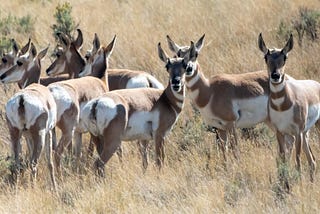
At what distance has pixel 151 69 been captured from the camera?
524 inches

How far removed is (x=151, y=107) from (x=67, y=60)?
112 inches

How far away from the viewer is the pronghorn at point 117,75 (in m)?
10.5

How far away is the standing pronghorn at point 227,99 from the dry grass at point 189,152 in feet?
0.92

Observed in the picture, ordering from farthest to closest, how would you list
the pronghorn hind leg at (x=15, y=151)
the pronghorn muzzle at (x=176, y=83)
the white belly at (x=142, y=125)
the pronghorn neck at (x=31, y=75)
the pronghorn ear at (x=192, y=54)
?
the pronghorn neck at (x=31, y=75)
the pronghorn ear at (x=192, y=54)
the pronghorn muzzle at (x=176, y=83)
the white belly at (x=142, y=125)
the pronghorn hind leg at (x=15, y=151)

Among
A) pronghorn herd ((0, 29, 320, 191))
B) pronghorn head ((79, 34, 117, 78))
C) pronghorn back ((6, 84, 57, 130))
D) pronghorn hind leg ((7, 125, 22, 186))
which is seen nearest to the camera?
pronghorn back ((6, 84, 57, 130))

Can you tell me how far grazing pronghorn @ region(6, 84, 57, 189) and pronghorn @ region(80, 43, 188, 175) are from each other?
0.43 metres

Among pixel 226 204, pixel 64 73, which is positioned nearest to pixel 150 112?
pixel 226 204

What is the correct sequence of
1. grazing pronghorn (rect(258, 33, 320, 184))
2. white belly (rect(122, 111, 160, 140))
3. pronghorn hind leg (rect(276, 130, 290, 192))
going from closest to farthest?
1. pronghorn hind leg (rect(276, 130, 290, 192))
2. grazing pronghorn (rect(258, 33, 320, 184))
3. white belly (rect(122, 111, 160, 140))

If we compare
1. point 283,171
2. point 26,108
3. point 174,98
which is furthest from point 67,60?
point 283,171

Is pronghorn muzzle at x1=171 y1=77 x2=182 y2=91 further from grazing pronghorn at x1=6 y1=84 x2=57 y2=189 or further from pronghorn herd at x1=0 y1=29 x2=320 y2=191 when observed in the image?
A: grazing pronghorn at x1=6 y1=84 x2=57 y2=189

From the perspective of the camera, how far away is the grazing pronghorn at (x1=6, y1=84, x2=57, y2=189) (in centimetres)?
795

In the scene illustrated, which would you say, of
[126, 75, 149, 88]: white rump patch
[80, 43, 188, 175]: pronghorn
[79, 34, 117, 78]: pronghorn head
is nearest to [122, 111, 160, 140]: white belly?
[80, 43, 188, 175]: pronghorn

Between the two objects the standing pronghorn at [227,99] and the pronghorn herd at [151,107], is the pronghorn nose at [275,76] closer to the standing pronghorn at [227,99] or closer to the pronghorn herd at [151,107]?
the pronghorn herd at [151,107]

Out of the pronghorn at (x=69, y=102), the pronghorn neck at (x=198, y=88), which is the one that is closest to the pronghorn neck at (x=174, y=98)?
the pronghorn neck at (x=198, y=88)
